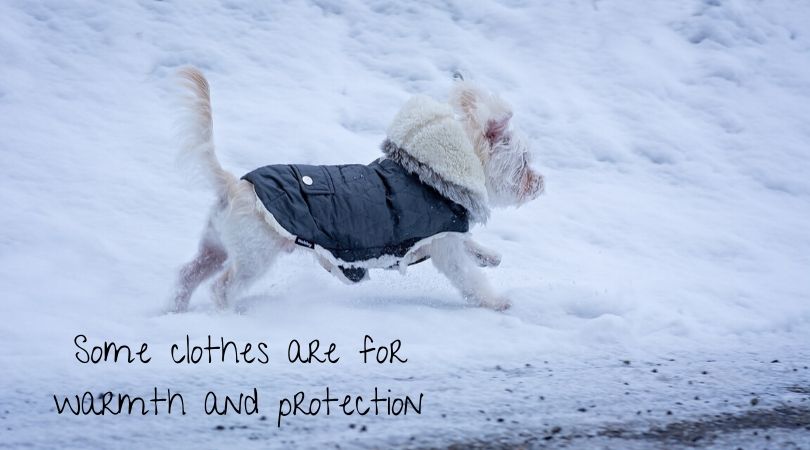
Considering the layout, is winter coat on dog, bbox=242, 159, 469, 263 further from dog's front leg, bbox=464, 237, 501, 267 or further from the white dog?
dog's front leg, bbox=464, 237, 501, 267

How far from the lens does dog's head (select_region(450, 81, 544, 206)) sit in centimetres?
382

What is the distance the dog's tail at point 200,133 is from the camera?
10.9 ft

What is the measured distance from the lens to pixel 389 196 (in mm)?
3574

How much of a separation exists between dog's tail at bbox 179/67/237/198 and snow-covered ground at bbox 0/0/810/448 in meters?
0.11

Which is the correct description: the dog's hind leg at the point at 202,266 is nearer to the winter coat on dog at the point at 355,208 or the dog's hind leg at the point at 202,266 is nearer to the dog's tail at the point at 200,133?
the dog's tail at the point at 200,133

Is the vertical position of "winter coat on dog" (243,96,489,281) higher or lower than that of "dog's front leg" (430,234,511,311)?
higher

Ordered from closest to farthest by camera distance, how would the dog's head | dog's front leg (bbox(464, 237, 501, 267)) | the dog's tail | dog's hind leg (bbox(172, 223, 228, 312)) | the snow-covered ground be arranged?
the snow-covered ground → the dog's tail → dog's hind leg (bbox(172, 223, 228, 312)) → the dog's head → dog's front leg (bbox(464, 237, 501, 267))

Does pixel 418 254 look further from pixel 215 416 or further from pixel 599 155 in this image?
pixel 599 155

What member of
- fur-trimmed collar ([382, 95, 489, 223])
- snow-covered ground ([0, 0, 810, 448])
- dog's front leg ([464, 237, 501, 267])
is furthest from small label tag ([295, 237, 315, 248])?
dog's front leg ([464, 237, 501, 267])

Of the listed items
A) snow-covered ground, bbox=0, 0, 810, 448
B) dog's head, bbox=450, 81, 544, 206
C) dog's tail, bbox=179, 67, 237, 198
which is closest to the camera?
snow-covered ground, bbox=0, 0, 810, 448

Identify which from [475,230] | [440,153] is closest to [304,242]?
[440,153]

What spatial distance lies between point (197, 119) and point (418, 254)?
1.27 meters

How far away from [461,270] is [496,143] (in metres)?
0.70

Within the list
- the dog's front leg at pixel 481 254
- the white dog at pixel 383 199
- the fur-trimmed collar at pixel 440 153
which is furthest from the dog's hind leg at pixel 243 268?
the dog's front leg at pixel 481 254
